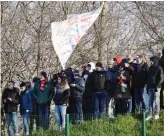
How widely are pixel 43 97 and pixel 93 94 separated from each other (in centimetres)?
146

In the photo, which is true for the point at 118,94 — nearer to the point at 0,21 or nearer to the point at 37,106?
the point at 37,106

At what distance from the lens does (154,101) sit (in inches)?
528

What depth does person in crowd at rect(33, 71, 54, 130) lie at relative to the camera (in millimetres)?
14359

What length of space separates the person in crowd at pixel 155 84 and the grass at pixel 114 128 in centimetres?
29

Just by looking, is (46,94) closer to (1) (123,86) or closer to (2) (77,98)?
(2) (77,98)

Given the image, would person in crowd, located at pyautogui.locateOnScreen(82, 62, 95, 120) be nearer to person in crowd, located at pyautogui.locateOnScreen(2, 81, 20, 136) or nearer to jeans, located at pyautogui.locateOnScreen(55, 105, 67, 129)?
jeans, located at pyautogui.locateOnScreen(55, 105, 67, 129)

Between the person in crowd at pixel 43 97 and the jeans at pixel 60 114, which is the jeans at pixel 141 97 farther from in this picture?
the person in crowd at pixel 43 97

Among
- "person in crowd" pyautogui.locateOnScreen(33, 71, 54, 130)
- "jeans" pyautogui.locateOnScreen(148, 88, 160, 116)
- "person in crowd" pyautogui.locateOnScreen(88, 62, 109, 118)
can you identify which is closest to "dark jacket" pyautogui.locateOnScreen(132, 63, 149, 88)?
"jeans" pyautogui.locateOnScreen(148, 88, 160, 116)

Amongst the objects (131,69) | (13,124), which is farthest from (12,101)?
(131,69)

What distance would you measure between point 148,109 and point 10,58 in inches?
401

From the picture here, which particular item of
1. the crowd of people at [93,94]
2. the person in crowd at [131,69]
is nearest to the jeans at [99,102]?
the crowd of people at [93,94]

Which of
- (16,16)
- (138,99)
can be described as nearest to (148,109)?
(138,99)

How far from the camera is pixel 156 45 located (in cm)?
2877

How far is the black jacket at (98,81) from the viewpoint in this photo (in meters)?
14.0
